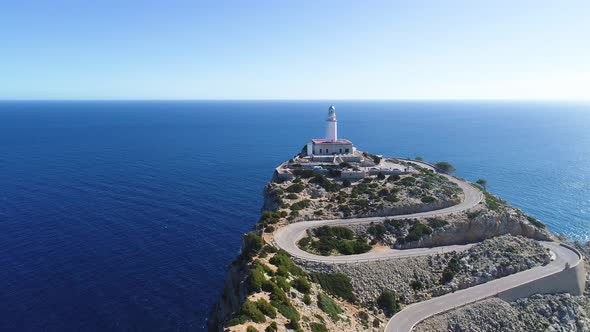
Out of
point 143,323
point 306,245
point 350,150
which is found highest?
point 350,150

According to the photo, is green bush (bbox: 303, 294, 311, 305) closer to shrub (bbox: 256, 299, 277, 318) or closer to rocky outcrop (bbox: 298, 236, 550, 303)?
shrub (bbox: 256, 299, 277, 318)

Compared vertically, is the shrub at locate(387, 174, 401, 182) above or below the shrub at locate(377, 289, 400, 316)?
above

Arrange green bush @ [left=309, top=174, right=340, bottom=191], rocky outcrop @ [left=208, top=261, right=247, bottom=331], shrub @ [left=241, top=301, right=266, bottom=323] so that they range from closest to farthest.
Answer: shrub @ [left=241, top=301, right=266, bottom=323] → rocky outcrop @ [left=208, top=261, right=247, bottom=331] → green bush @ [left=309, top=174, right=340, bottom=191]

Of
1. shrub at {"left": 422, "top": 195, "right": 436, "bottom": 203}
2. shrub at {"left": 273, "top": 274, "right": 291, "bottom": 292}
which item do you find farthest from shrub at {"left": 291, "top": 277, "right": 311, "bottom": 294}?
shrub at {"left": 422, "top": 195, "right": 436, "bottom": 203}

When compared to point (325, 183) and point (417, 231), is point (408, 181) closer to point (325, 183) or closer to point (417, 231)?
point (325, 183)

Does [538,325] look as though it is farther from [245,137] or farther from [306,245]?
[245,137]

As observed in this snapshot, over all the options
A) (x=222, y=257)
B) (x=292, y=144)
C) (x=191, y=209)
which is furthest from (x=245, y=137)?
(x=222, y=257)
